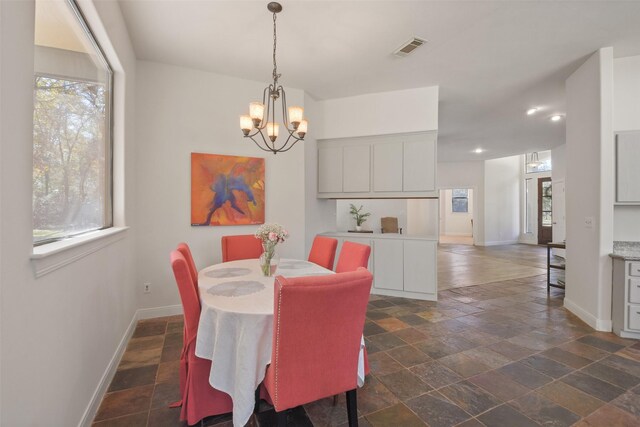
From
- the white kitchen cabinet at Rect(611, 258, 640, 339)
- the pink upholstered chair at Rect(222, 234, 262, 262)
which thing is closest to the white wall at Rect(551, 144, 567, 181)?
the white kitchen cabinet at Rect(611, 258, 640, 339)

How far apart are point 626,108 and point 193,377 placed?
488 centimetres

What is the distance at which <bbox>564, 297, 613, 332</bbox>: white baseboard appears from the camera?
2.97 m

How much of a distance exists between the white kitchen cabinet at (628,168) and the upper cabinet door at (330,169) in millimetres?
3192

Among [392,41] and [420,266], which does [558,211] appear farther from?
[392,41]

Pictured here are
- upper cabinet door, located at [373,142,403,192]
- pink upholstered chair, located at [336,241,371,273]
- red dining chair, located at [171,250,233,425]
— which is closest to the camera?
red dining chair, located at [171,250,233,425]

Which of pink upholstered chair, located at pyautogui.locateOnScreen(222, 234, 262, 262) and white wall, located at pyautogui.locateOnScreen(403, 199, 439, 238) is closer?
pink upholstered chair, located at pyautogui.locateOnScreen(222, 234, 262, 262)

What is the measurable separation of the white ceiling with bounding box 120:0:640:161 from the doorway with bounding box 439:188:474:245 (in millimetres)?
9058

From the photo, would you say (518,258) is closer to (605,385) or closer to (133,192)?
(605,385)

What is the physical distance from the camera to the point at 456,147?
7797mm

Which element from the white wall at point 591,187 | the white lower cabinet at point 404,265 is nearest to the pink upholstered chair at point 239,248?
the white lower cabinet at point 404,265

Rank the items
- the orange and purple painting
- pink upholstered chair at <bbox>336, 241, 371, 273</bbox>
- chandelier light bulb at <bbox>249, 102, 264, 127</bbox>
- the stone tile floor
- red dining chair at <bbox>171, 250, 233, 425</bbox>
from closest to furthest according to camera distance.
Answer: red dining chair at <bbox>171, 250, 233, 425</bbox>, the stone tile floor, pink upholstered chair at <bbox>336, 241, 371, 273</bbox>, chandelier light bulb at <bbox>249, 102, 264, 127</bbox>, the orange and purple painting

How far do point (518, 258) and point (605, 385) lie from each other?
594 centimetres

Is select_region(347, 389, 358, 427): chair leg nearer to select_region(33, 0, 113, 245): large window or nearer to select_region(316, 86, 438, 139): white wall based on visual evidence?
select_region(33, 0, 113, 245): large window

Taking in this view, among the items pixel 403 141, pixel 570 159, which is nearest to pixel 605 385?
pixel 570 159
